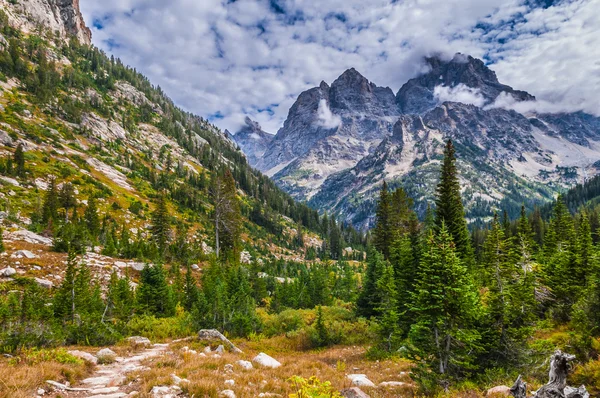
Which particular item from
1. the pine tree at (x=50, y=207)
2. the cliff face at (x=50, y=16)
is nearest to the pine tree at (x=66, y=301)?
the pine tree at (x=50, y=207)

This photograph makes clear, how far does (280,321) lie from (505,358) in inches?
650

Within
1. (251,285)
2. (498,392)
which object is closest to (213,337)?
(498,392)

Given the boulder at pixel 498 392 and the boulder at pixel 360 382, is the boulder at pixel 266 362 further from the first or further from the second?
the boulder at pixel 498 392

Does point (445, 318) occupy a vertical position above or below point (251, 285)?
below

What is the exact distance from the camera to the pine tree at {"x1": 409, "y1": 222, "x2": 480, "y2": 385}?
994cm

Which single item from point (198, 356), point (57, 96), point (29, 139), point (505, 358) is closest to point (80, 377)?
point (198, 356)

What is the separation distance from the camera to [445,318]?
397 inches

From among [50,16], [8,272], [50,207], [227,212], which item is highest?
[50,16]

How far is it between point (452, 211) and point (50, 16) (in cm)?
18645

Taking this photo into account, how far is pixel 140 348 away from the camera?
15188 mm

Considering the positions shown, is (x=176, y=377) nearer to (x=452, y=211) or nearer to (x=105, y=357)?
(x=105, y=357)

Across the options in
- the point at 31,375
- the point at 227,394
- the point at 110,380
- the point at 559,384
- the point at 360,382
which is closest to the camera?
the point at 559,384

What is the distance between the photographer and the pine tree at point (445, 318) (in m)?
9.94

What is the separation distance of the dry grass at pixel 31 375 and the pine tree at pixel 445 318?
11.2m
